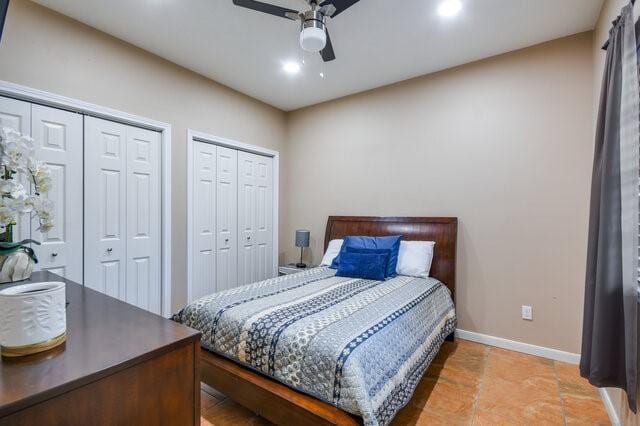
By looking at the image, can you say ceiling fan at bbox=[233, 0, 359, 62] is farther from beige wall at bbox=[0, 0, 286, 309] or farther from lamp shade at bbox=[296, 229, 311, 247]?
lamp shade at bbox=[296, 229, 311, 247]

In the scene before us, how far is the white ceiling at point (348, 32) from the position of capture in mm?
2379

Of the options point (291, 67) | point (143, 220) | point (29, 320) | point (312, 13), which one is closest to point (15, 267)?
point (29, 320)

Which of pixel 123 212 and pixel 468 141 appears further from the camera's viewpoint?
pixel 468 141

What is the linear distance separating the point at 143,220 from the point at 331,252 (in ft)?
6.57

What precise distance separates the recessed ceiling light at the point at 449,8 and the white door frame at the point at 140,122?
8.80 ft

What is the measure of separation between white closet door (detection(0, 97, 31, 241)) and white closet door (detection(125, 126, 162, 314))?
711mm

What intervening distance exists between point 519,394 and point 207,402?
7.20ft

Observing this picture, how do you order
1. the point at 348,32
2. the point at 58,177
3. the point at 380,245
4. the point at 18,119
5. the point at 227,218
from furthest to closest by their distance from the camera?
the point at 227,218, the point at 380,245, the point at 348,32, the point at 58,177, the point at 18,119

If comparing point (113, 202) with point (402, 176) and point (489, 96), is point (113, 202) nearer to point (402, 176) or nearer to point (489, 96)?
point (402, 176)

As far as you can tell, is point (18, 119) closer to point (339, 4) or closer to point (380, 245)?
point (339, 4)

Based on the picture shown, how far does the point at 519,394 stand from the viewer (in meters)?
2.23

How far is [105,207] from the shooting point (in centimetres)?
277

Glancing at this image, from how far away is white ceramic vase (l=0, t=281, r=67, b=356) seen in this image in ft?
2.48

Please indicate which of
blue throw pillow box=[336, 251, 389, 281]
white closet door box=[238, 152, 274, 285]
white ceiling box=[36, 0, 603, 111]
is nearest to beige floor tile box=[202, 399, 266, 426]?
blue throw pillow box=[336, 251, 389, 281]
